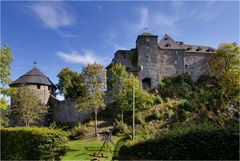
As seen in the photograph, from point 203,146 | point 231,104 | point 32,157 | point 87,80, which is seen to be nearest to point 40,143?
point 32,157

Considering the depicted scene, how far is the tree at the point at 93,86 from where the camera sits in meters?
32.6

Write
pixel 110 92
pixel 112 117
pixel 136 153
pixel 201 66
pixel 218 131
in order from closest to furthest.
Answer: pixel 218 131 < pixel 136 153 < pixel 112 117 < pixel 110 92 < pixel 201 66

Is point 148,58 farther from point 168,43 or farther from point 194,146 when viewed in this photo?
point 194,146

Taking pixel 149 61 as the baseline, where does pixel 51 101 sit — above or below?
below

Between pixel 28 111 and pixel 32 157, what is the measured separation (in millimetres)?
23271

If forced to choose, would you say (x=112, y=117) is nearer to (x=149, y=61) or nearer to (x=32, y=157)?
(x=149, y=61)

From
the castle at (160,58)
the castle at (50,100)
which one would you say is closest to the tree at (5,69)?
the castle at (50,100)

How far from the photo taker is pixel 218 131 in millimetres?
9156

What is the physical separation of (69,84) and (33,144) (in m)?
30.4

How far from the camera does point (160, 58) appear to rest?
1989 inches

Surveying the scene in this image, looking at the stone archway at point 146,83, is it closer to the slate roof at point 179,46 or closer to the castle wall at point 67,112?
the slate roof at point 179,46

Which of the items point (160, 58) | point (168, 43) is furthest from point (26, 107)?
point (168, 43)

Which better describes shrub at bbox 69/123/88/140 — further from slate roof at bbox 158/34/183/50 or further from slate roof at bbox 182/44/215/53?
slate roof at bbox 182/44/215/53

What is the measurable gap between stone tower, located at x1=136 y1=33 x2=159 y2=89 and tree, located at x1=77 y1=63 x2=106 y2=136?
1481 cm
